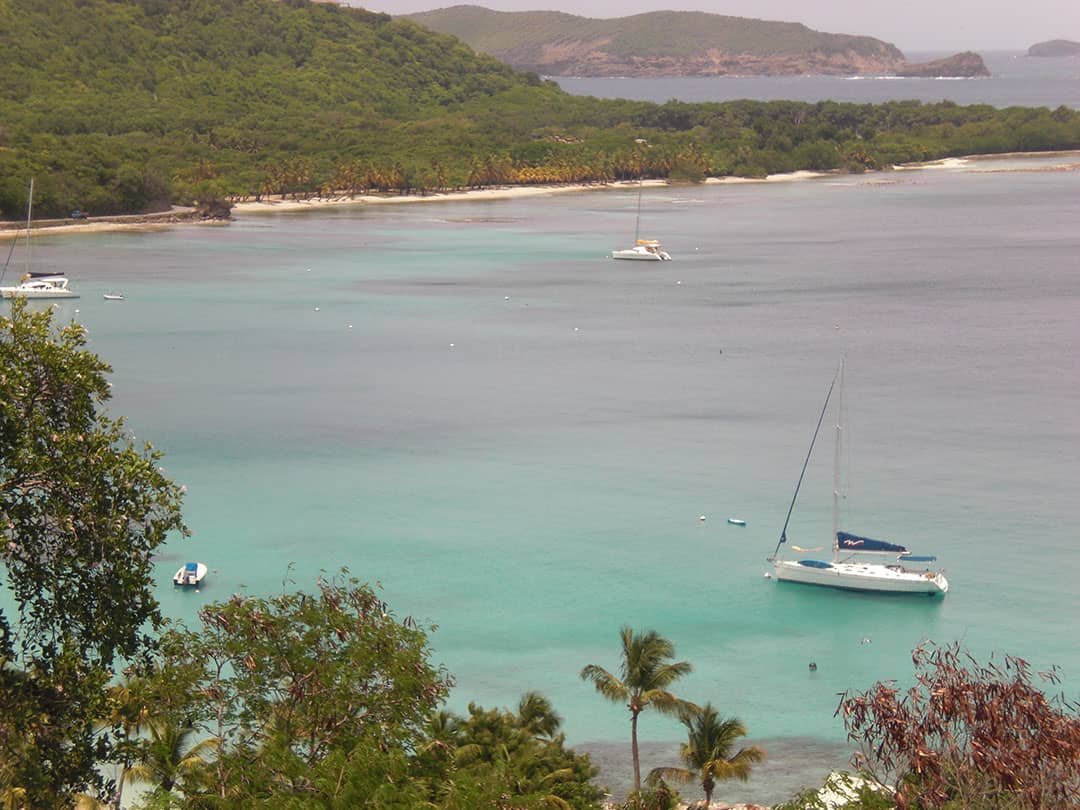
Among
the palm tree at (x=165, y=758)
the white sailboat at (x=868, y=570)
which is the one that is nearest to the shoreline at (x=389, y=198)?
the white sailboat at (x=868, y=570)

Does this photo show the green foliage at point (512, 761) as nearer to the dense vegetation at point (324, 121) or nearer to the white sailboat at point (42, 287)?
the white sailboat at point (42, 287)

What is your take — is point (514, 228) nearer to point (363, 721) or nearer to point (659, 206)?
point (659, 206)

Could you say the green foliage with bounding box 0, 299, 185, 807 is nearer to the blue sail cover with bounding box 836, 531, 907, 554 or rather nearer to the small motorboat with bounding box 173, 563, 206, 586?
the small motorboat with bounding box 173, 563, 206, 586

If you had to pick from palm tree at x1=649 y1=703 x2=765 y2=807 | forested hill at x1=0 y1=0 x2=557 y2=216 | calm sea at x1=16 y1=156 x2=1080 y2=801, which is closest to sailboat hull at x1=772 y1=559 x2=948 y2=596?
calm sea at x1=16 y1=156 x2=1080 y2=801

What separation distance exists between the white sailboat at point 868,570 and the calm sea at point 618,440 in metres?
0.32

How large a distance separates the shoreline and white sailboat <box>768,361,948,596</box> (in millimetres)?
63661

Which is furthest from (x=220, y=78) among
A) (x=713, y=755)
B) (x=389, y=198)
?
(x=713, y=755)

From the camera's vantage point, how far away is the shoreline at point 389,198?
90.9 meters

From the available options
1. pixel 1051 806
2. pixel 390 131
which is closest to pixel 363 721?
pixel 1051 806

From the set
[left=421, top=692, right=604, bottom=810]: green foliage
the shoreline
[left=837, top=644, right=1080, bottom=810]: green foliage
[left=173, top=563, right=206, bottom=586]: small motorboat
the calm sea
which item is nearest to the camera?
[left=837, top=644, right=1080, bottom=810]: green foliage

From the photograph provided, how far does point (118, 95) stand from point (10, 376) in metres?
132

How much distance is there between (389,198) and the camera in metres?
113

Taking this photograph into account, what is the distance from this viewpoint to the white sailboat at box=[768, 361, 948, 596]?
2928 centimetres

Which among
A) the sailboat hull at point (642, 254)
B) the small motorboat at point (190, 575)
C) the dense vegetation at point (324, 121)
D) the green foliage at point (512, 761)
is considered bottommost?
the small motorboat at point (190, 575)
